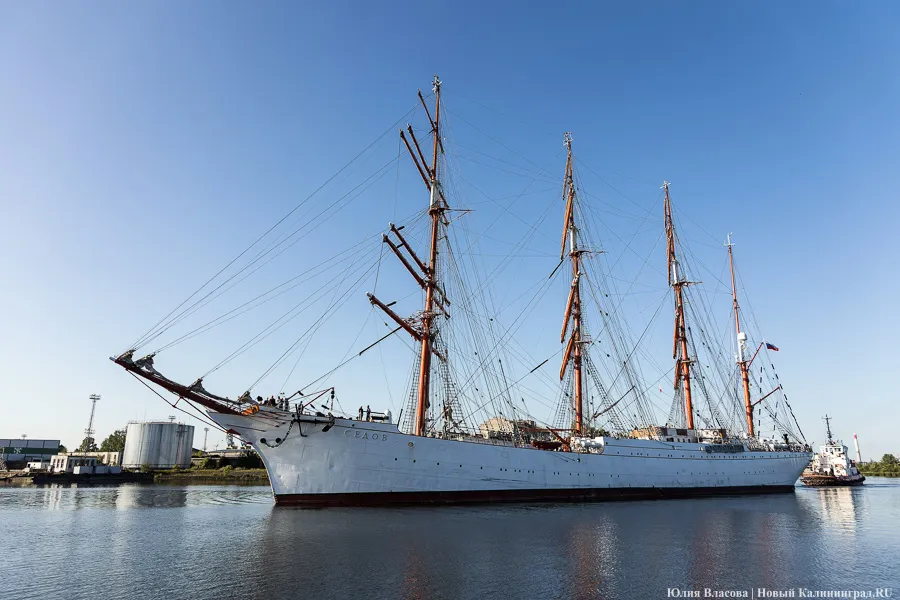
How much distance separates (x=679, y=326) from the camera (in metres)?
67.1

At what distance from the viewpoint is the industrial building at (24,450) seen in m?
109

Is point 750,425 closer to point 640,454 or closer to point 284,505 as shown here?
point 640,454

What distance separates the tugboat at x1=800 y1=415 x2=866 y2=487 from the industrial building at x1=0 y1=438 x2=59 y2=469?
5938 inches

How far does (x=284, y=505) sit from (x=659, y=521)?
82.1ft

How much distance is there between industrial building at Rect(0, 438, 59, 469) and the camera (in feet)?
357

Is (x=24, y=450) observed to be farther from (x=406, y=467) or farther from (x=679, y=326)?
(x=679, y=326)

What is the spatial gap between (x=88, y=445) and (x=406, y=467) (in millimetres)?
144084

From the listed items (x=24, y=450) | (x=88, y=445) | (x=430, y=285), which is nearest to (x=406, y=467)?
(x=430, y=285)

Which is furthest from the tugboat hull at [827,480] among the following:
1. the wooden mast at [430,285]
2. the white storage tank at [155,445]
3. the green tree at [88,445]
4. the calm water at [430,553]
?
the green tree at [88,445]

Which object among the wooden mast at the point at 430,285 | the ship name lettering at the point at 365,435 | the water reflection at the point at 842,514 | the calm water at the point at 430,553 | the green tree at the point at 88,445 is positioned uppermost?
the wooden mast at the point at 430,285

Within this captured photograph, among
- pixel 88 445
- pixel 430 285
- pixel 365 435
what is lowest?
pixel 88 445

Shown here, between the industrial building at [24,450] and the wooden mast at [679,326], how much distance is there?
12712 centimetres

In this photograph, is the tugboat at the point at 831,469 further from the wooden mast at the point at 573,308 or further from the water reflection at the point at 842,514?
the wooden mast at the point at 573,308

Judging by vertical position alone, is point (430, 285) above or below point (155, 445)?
above
